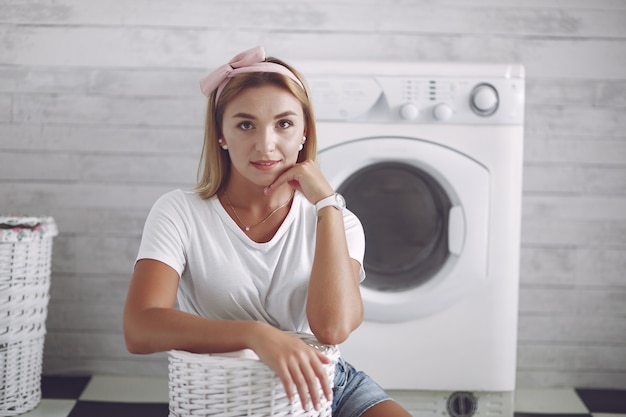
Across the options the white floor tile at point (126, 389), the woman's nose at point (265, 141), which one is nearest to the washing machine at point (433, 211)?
the woman's nose at point (265, 141)

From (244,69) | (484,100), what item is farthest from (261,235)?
(484,100)

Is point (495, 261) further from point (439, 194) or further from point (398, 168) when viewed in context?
point (398, 168)

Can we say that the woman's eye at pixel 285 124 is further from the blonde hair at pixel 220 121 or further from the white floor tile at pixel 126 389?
the white floor tile at pixel 126 389

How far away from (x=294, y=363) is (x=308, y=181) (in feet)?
1.23

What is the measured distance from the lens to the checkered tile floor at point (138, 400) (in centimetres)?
186

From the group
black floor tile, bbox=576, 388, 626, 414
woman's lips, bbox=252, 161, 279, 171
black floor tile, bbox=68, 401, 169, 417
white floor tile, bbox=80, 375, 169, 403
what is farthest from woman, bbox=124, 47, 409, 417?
black floor tile, bbox=576, 388, 626, 414

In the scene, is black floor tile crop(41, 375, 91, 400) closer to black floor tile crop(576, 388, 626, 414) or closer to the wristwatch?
the wristwatch

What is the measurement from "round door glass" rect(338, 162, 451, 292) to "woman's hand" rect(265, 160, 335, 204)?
0.47 m

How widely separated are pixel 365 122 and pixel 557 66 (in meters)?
0.76

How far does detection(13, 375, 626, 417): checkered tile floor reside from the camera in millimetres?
1856

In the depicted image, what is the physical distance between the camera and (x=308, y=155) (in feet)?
4.46

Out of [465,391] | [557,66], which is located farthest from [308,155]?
[557,66]

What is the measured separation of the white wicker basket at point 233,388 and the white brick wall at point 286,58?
118cm

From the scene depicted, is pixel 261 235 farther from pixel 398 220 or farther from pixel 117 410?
pixel 117 410
